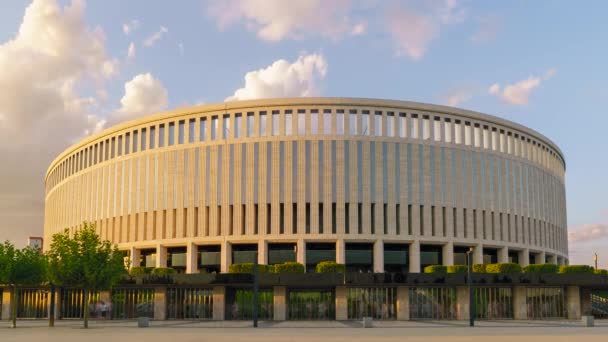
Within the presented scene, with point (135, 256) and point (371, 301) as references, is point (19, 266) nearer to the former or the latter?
point (135, 256)

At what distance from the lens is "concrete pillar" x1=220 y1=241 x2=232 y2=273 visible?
6661 cm

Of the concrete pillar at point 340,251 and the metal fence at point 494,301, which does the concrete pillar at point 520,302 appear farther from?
the concrete pillar at point 340,251

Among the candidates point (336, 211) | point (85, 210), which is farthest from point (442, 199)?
point (85, 210)

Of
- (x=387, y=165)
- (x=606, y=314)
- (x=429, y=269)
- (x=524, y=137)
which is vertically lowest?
(x=606, y=314)

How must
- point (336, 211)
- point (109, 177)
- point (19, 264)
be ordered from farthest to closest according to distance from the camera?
point (109, 177) < point (336, 211) < point (19, 264)

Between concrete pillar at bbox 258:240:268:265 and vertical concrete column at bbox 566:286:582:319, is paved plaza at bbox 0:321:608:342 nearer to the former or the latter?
vertical concrete column at bbox 566:286:582:319

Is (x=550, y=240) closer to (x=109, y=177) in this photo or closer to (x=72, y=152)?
(x=109, y=177)

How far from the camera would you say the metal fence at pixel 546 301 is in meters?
57.2

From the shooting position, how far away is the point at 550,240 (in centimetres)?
8088

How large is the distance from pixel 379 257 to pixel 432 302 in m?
10.6

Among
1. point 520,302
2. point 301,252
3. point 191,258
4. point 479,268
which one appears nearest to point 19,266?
point 191,258

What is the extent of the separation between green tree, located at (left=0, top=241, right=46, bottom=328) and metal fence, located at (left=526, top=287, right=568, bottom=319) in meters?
41.1

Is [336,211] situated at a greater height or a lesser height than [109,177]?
lesser

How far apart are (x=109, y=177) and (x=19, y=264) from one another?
99.5 ft
